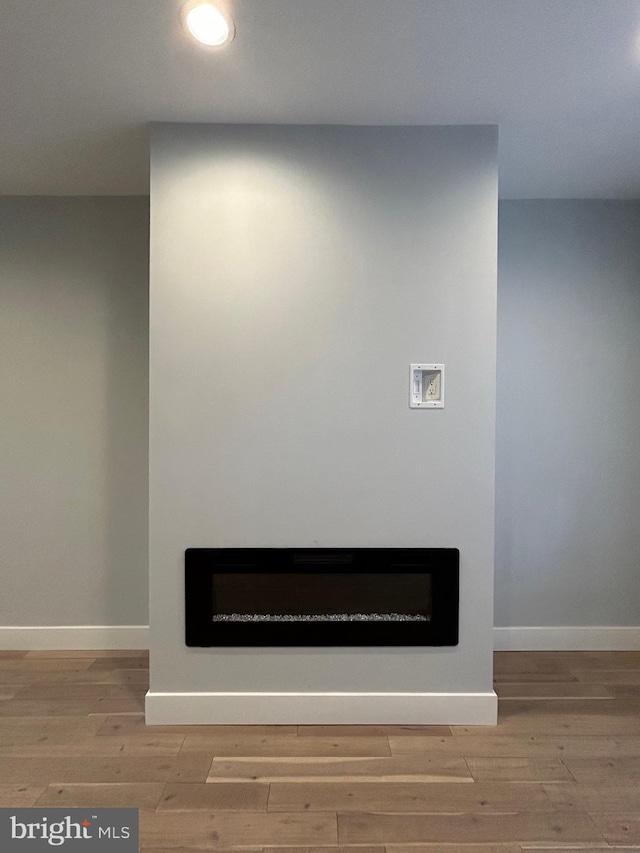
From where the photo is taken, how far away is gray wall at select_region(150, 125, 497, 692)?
2.38 meters

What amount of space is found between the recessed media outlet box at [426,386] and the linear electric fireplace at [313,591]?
0.62 metres

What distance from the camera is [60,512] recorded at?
10.5 ft

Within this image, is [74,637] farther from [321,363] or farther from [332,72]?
[332,72]

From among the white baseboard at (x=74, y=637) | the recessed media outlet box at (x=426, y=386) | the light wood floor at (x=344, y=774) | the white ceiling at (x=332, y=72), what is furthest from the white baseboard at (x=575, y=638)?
the white ceiling at (x=332, y=72)

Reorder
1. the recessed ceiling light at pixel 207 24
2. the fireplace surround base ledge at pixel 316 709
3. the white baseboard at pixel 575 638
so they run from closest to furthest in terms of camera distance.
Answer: the recessed ceiling light at pixel 207 24 → the fireplace surround base ledge at pixel 316 709 → the white baseboard at pixel 575 638

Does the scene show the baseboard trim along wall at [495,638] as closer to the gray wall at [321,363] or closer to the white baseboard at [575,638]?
the white baseboard at [575,638]

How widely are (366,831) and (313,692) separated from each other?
0.68 metres

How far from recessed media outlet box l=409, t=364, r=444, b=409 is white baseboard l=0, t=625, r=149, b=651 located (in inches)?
80.4

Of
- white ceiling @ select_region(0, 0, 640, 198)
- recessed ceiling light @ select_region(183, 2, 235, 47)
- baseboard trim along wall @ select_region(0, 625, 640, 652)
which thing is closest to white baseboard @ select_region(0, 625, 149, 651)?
baseboard trim along wall @ select_region(0, 625, 640, 652)

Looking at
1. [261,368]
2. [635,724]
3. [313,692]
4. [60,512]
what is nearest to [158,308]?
[261,368]

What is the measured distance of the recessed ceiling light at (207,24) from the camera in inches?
66.2

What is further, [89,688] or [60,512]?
[60,512]

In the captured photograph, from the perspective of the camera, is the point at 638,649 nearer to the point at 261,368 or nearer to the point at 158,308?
the point at 261,368

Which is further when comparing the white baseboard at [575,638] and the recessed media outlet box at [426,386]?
the white baseboard at [575,638]
